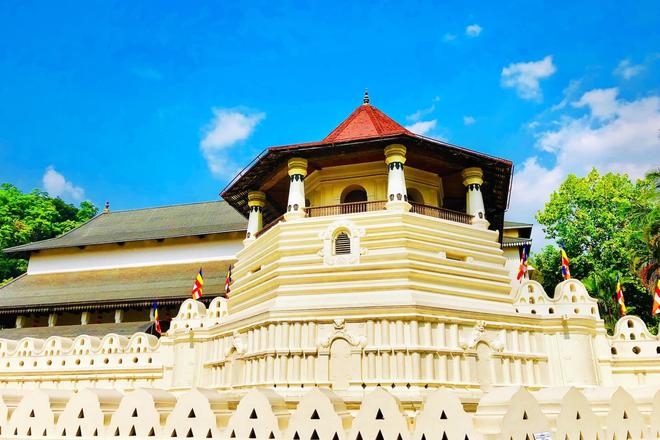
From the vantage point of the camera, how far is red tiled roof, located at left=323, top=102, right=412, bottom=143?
17.8 metres

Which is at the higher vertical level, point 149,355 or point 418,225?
point 418,225

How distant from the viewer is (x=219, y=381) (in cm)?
1614

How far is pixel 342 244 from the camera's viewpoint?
1537 cm

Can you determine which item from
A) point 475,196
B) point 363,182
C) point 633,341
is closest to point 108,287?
point 363,182

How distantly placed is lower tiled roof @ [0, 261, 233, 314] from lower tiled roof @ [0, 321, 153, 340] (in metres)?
0.98

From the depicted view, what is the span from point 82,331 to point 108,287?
159 inches

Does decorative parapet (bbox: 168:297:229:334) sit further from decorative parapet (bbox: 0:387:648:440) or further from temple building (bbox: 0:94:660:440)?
decorative parapet (bbox: 0:387:648:440)

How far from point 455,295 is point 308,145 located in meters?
6.10

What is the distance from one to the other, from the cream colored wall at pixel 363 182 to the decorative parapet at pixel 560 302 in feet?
A: 14.0

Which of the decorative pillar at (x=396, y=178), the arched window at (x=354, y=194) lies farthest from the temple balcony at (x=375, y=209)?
the arched window at (x=354, y=194)

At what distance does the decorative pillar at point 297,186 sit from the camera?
53.1ft

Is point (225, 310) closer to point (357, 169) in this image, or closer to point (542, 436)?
point (357, 169)

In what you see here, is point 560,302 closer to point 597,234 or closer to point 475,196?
point 475,196

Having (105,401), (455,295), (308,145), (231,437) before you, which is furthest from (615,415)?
(308,145)
